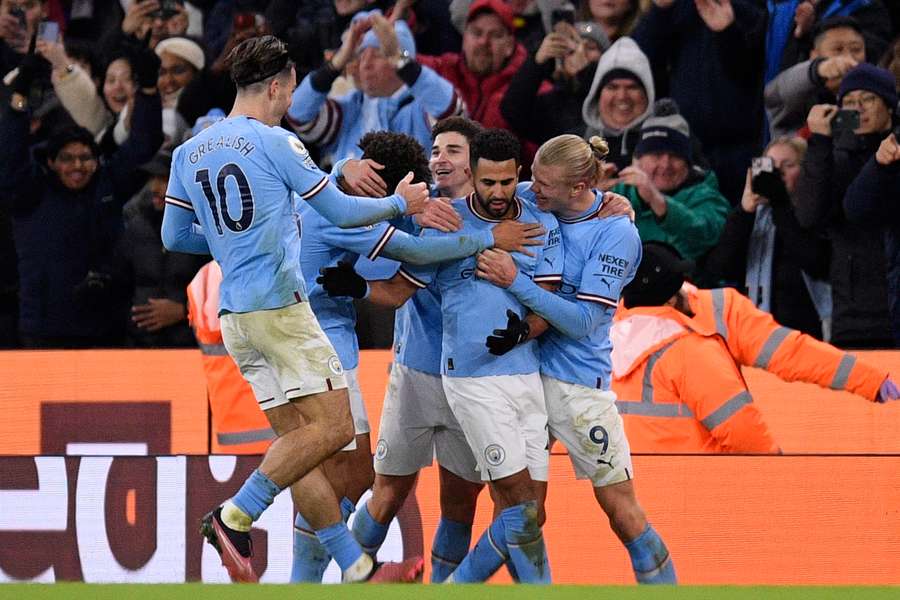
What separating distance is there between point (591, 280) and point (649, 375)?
1.08 m

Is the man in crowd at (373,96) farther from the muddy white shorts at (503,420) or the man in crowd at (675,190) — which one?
the muddy white shorts at (503,420)

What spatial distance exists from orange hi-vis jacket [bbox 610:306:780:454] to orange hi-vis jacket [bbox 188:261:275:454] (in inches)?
83.0

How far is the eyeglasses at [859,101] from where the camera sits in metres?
9.16

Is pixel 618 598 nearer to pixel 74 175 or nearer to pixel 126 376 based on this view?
pixel 126 376

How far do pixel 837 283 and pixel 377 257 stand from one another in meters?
3.28

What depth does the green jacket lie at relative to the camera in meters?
9.32

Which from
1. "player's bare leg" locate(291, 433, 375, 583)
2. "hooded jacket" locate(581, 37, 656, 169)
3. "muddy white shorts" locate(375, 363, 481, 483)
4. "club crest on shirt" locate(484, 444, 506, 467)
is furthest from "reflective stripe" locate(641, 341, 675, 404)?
"hooded jacket" locate(581, 37, 656, 169)

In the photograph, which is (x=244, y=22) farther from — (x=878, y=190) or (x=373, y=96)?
(x=878, y=190)

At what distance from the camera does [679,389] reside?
7.65 meters

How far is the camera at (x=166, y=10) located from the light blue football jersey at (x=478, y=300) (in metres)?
5.63

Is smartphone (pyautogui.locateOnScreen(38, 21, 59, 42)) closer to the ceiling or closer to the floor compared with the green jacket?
closer to the ceiling

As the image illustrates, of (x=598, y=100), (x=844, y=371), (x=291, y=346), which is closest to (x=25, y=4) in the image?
(x=598, y=100)

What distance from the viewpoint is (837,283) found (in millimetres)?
9086

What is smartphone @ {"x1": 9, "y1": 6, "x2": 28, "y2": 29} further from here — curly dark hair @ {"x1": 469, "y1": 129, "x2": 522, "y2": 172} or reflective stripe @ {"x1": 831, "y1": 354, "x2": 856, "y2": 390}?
reflective stripe @ {"x1": 831, "y1": 354, "x2": 856, "y2": 390}
